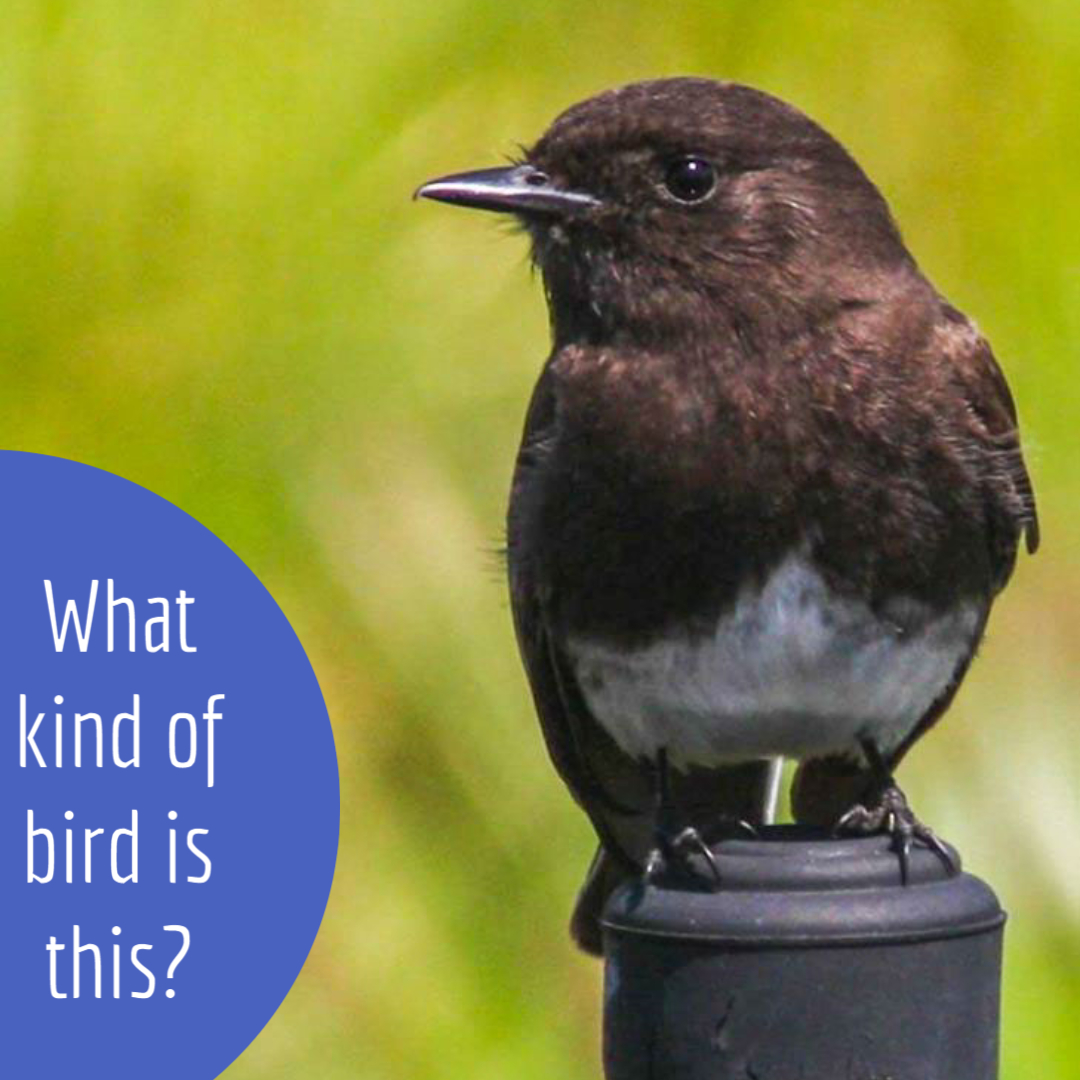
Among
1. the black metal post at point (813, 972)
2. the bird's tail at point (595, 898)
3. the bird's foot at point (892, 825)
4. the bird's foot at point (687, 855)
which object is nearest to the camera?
the black metal post at point (813, 972)

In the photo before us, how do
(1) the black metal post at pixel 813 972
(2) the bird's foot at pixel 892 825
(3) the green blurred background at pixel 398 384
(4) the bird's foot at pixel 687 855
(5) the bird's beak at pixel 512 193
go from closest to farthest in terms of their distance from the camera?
(1) the black metal post at pixel 813 972 → (4) the bird's foot at pixel 687 855 → (2) the bird's foot at pixel 892 825 → (5) the bird's beak at pixel 512 193 → (3) the green blurred background at pixel 398 384

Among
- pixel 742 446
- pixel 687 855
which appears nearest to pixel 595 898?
pixel 742 446

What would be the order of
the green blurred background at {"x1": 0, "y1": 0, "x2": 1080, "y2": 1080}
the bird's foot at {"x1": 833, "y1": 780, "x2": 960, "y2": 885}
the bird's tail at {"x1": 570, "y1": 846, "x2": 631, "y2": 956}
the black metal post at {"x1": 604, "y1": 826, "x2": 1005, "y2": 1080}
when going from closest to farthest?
the black metal post at {"x1": 604, "y1": 826, "x2": 1005, "y2": 1080}
the bird's foot at {"x1": 833, "y1": 780, "x2": 960, "y2": 885}
the bird's tail at {"x1": 570, "y1": 846, "x2": 631, "y2": 956}
the green blurred background at {"x1": 0, "y1": 0, "x2": 1080, "y2": 1080}

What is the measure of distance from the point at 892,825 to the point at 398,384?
1671 mm

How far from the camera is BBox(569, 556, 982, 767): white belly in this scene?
4.66m

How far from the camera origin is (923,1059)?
3.81 meters

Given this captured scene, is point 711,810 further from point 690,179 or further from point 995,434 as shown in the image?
point 690,179

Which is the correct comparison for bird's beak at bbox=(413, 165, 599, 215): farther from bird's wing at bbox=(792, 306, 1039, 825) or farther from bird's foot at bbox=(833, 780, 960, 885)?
bird's foot at bbox=(833, 780, 960, 885)

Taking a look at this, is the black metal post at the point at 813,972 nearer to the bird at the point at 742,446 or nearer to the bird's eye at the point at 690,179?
the bird at the point at 742,446

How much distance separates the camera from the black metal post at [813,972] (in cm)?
375

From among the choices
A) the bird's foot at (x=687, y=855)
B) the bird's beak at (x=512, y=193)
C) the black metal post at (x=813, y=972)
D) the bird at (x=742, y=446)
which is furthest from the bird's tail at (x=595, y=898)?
the black metal post at (x=813, y=972)

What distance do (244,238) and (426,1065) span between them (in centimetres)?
133

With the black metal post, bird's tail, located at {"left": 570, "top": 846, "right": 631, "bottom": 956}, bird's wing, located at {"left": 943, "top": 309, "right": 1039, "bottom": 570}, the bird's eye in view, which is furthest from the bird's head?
the black metal post

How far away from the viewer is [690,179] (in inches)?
187
